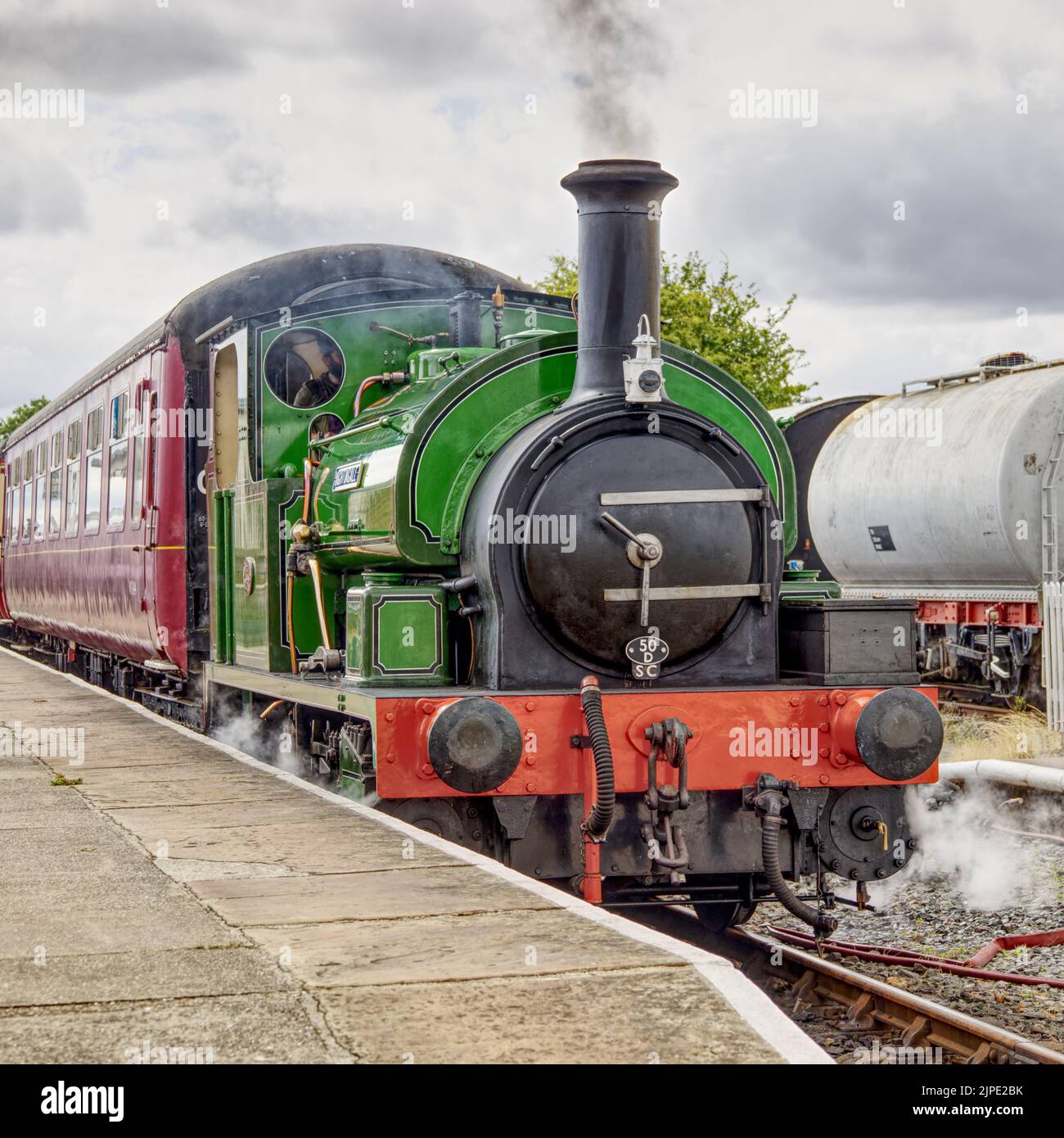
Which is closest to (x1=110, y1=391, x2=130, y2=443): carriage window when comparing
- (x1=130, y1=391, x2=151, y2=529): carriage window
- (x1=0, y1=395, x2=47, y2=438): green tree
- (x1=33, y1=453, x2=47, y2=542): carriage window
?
(x1=130, y1=391, x2=151, y2=529): carriage window

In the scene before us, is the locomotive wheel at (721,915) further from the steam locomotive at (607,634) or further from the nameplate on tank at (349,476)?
the nameplate on tank at (349,476)

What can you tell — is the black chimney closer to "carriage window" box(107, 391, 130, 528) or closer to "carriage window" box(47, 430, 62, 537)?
"carriage window" box(107, 391, 130, 528)

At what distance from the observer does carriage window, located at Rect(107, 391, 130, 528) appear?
462 inches

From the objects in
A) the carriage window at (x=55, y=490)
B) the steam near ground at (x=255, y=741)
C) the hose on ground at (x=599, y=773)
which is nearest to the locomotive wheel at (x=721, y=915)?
the hose on ground at (x=599, y=773)

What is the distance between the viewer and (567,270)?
31656 mm

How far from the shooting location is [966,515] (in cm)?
1493

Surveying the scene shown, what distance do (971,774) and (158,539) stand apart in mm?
5616

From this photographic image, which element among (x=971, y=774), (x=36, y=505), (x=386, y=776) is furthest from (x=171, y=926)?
(x=36, y=505)

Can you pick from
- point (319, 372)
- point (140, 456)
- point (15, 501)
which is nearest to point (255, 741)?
point (319, 372)

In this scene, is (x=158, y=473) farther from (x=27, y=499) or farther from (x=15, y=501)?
(x=15, y=501)

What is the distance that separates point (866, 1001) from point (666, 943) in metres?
2.17

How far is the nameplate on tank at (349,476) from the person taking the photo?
7027 mm

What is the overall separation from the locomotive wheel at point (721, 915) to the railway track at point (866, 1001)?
0.17ft
